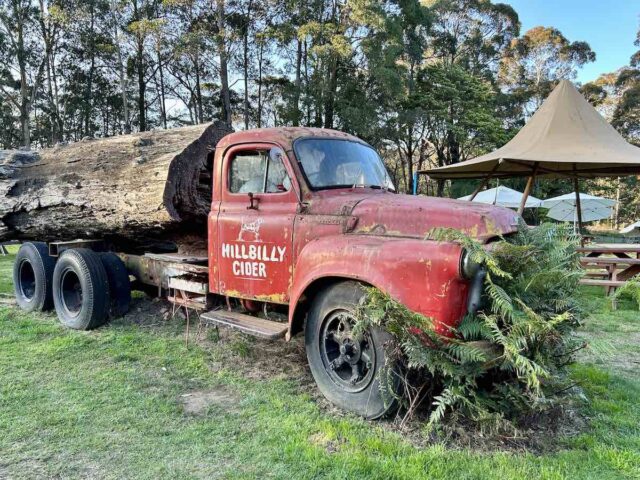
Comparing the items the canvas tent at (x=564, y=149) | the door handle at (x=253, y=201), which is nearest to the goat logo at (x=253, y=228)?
the door handle at (x=253, y=201)

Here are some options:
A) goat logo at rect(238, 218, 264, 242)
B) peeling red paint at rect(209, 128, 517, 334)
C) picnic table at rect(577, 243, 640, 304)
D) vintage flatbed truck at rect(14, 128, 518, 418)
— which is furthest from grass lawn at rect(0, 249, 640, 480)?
picnic table at rect(577, 243, 640, 304)

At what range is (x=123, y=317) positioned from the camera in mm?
6293

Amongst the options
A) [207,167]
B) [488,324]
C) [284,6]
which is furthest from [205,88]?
[488,324]

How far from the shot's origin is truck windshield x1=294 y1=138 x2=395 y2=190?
13.9 ft

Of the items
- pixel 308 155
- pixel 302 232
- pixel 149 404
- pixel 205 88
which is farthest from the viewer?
pixel 205 88

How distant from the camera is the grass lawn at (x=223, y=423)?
281 cm

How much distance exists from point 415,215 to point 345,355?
1165mm

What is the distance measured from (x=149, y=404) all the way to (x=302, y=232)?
1.81m

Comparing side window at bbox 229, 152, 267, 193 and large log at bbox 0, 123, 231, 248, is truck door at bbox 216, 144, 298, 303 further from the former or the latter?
large log at bbox 0, 123, 231, 248

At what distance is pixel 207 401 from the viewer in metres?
3.85

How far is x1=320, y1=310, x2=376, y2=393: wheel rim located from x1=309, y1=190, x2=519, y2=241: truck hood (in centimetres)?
73

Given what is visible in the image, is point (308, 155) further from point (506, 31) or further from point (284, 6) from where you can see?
point (506, 31)

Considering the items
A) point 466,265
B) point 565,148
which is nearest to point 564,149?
point 565,148

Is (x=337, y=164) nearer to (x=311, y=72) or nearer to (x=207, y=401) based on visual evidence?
(x=207, y=401)
